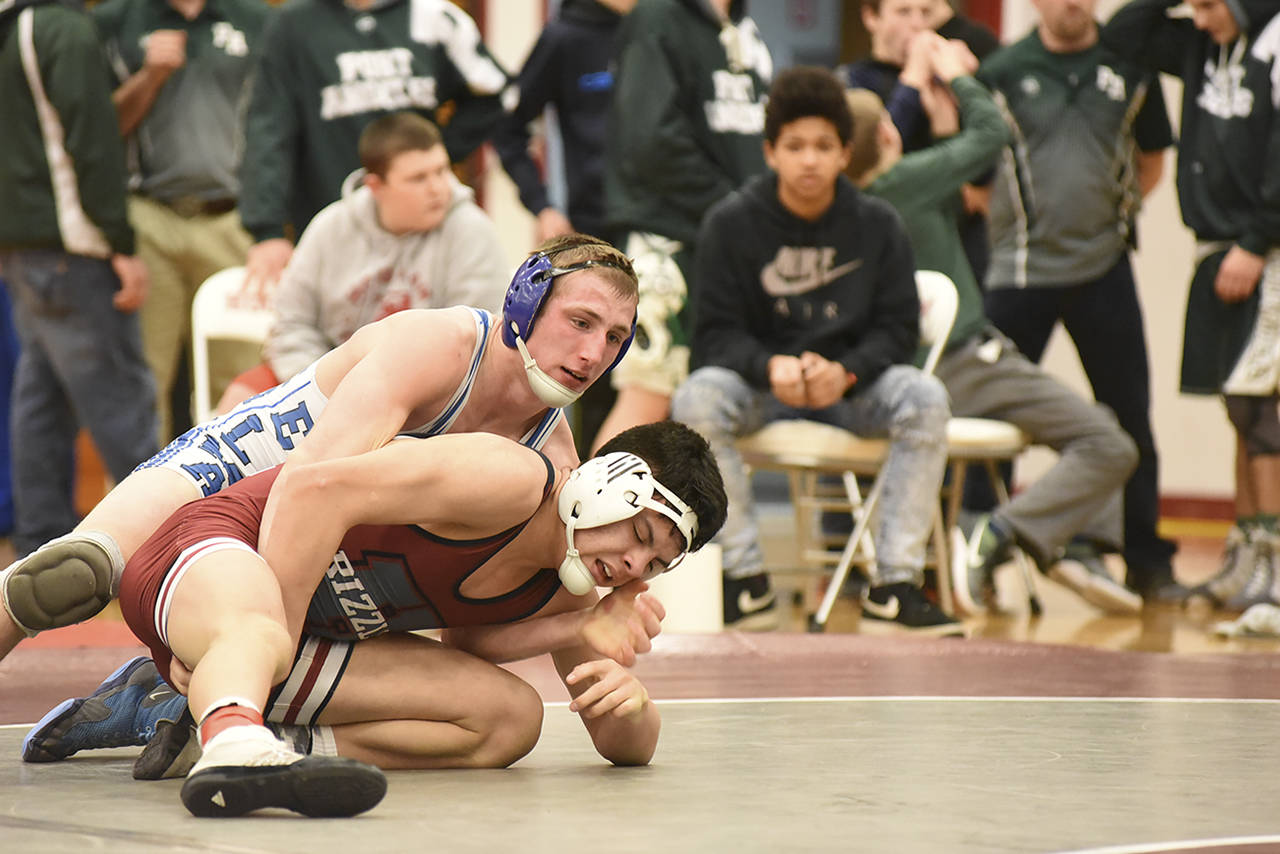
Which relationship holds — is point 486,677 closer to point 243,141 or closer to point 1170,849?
point 1170,849

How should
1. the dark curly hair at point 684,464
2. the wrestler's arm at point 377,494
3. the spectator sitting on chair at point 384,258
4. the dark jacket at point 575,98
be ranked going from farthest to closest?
1. the dark jacket at point 575,98
2. the spectator sitting on chair at point 384,258
3. the dark curly hair at point 684,464
4. the wrestler's arm at point 377,494

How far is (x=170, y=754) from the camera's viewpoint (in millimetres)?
2373

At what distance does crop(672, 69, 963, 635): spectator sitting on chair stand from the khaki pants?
5.65 ft

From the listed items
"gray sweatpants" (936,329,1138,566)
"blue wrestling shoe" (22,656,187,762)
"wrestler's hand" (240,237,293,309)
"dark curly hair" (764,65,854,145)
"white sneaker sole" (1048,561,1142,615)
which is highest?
"dark curly hair" (764,65,854,145)

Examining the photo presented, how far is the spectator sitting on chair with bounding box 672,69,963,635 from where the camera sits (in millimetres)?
4352

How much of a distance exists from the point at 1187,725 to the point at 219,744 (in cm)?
170

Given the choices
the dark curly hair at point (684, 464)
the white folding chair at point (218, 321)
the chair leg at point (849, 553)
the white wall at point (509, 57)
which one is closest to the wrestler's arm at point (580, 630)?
the dark curly hair at point (684, 464)

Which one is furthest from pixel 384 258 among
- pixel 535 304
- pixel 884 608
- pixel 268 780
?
pixel 268 780

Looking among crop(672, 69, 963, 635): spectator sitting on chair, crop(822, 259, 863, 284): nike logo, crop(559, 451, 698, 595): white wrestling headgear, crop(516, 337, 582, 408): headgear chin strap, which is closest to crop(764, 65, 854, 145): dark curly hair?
crop(672, 69, 963, 635): spectator sitting on chair

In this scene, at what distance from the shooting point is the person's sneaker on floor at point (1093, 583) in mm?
5125

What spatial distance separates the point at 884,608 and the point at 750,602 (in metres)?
0.33

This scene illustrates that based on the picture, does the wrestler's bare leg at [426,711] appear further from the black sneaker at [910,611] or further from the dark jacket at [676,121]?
the dark jacket at [676,121]

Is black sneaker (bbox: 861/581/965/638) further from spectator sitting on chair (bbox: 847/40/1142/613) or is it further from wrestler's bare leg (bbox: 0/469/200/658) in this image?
wrestler's bare leg (bbox: 0/469/200/658)

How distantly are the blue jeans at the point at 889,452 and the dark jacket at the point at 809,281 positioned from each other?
14cm
